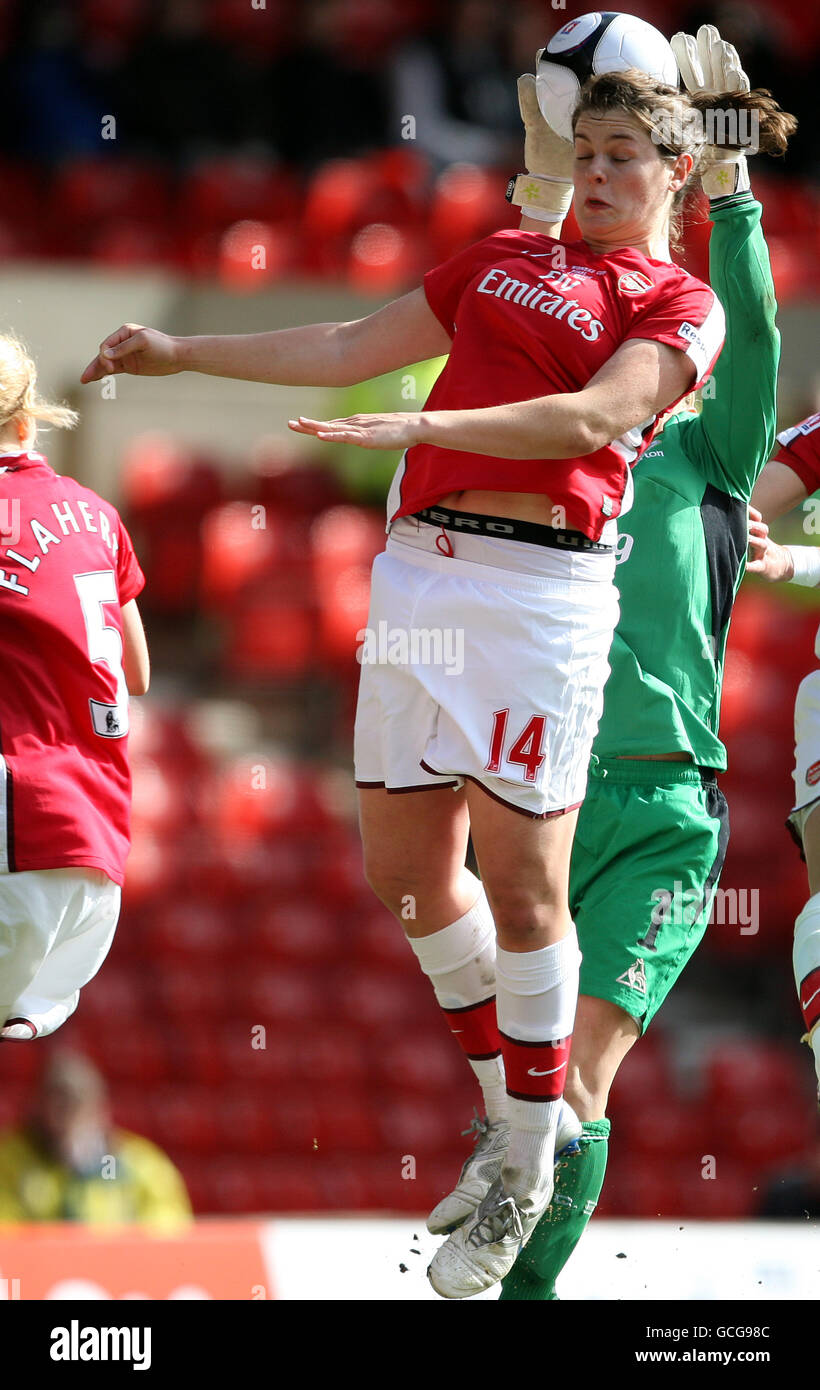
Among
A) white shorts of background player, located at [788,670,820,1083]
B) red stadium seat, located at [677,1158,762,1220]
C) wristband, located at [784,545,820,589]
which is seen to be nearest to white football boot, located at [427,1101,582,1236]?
white shorts of background player, located at [788,670,820,1083]

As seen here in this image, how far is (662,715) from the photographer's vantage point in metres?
3.48

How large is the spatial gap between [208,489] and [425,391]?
3.93 feet

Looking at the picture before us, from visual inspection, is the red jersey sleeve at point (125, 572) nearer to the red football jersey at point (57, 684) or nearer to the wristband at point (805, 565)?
the red football jersey at point (57, 684)

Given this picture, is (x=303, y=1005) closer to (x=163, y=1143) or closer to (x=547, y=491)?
(x=163, y=1143)

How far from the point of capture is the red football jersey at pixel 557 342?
9.64ft

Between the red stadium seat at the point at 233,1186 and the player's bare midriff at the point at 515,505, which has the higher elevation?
the player's bare midriff at the point at 515,505

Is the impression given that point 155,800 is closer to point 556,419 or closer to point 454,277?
point 454,277

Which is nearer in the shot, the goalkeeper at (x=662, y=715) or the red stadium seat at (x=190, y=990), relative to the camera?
the goalkeeper at (x=662, y=715)

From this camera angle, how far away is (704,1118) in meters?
7.74

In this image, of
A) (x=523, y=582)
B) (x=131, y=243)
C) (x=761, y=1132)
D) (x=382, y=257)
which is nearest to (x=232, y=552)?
(x=382, y=257)

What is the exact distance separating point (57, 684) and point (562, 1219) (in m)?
1.36

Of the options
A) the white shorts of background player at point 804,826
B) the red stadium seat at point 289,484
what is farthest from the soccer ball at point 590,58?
the red stadium seat at point 289,484

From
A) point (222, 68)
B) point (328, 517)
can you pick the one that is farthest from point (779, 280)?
point (222, 68)

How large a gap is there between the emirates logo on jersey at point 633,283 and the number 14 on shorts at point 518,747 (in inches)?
28.2
